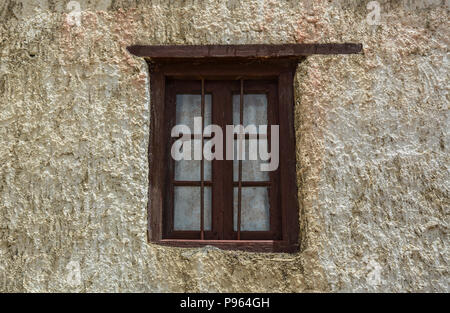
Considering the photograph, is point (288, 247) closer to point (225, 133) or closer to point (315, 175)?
point (315, 175)

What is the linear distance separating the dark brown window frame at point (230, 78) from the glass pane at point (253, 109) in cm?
10

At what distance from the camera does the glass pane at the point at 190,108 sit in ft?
8.50

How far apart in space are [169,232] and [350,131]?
1.18m

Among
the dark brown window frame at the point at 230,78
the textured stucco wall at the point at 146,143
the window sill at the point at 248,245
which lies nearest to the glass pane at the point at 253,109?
the dark brown window frame at the point at 230,78

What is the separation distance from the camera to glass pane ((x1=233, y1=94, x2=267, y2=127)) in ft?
8.47

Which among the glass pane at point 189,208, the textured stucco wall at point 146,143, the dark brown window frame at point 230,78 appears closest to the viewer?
the textured stucco wall at point 146,143

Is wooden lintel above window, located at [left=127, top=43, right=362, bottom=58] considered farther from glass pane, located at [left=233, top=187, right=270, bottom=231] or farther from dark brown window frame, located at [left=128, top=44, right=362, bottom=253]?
glass pane, located at [left=233, top=187, right=270, bottom=231]

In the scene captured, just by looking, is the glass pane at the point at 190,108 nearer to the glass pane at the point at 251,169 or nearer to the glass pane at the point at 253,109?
the glass pane at the point at 253,109

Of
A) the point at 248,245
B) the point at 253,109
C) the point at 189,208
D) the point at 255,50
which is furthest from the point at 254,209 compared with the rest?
the point at 255,50

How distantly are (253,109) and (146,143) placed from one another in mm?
666

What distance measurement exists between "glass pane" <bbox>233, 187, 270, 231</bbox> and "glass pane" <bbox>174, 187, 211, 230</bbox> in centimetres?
16

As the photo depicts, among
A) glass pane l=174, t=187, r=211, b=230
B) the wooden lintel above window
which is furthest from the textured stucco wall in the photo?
glass pane l=174, t=187, r=211, b=230

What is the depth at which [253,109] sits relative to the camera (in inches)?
102
